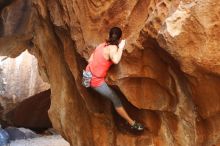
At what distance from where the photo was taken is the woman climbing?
6.26 metres

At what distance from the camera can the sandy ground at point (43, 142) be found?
13.8 meters

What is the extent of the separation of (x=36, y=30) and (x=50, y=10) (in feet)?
3.18

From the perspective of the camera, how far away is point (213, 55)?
5.21 metres

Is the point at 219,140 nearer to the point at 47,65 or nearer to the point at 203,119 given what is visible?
the point at 203,119

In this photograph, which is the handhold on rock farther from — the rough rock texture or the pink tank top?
the pink tank top

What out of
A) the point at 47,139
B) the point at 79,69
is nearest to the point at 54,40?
the point at 79,69

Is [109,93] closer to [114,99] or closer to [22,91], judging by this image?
[114,99]

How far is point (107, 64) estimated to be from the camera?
6.43 meters

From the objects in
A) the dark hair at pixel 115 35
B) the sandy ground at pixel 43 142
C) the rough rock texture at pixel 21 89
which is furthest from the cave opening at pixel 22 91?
the dark hair at pixel 115 35

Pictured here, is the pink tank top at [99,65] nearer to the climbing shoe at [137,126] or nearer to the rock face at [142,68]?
the rock face at [142,68]

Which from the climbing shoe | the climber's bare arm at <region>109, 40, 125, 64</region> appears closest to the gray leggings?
the climbing shoe

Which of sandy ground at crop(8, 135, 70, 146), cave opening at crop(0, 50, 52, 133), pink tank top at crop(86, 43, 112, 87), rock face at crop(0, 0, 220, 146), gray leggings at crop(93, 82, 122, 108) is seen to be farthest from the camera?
cave opening at crop(0, 50, 52, 133)

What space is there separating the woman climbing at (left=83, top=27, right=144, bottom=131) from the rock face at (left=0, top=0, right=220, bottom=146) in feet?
0.36

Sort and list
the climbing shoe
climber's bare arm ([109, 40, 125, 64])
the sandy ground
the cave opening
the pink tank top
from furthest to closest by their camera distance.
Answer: the cave opening < the sandy ground < the climbing shoe < the pink tank top < climber's bare arm ([109, 40, 125, 64])
